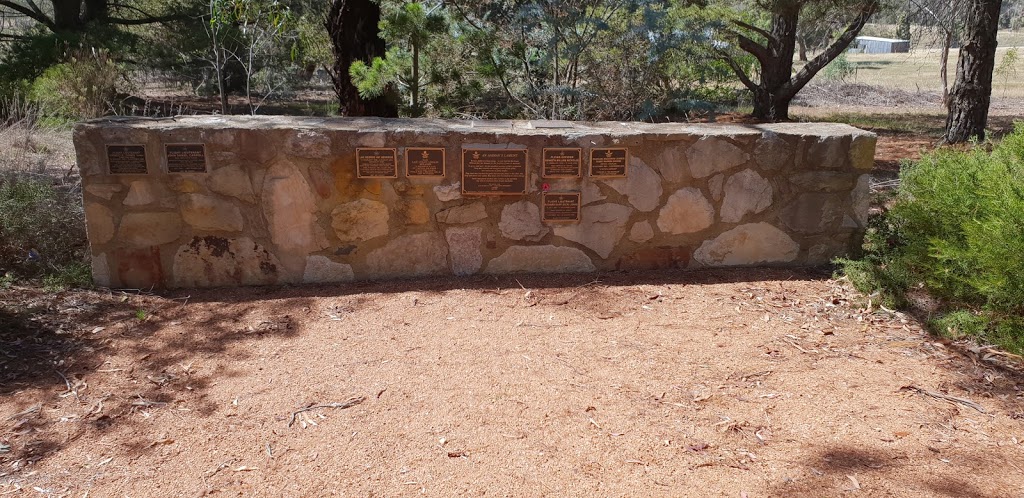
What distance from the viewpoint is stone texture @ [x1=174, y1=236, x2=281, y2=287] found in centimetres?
475

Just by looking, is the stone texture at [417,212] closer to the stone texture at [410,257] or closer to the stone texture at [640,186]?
the stone texture at [410,257]

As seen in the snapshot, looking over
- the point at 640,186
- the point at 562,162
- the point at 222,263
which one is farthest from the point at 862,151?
the point at 222,263

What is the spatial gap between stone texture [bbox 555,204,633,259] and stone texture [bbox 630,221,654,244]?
0.07 m

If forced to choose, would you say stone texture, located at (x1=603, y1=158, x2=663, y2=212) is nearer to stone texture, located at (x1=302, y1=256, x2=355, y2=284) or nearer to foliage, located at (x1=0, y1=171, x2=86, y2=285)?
stone texture, located at (x1=302, y1=256, x2=355, y2=284)

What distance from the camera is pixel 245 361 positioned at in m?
3.86

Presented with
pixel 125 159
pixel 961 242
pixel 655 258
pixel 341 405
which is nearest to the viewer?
pixel 341 405

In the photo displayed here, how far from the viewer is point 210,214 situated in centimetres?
470

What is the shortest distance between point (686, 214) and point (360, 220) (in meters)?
2.15

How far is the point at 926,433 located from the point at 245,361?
10.5 feet

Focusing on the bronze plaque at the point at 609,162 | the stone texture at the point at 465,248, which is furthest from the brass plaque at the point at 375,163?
the bronze plaque at the point at 609,162

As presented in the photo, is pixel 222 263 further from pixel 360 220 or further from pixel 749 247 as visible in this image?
pixel 749 247

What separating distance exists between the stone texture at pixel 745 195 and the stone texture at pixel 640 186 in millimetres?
471

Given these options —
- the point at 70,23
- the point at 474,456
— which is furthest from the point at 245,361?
the point at 70,23

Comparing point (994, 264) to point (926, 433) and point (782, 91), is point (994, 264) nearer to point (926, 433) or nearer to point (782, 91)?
point (926, 433)
